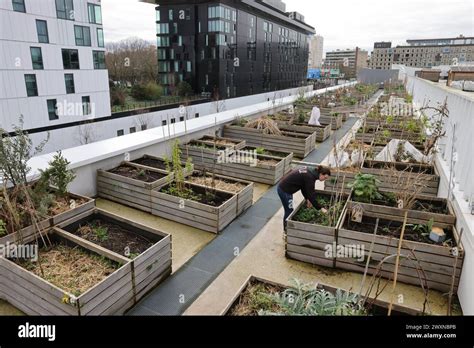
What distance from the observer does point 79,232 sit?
4.37m

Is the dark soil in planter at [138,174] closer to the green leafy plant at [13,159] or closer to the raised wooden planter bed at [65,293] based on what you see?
the green leafy plant at [13,159]

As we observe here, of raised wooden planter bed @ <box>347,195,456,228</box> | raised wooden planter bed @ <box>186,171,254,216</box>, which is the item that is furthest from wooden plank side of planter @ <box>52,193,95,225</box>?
raised wooden planter bed @ <box>347,195,456,228</box>

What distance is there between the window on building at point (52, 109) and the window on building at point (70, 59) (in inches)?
111

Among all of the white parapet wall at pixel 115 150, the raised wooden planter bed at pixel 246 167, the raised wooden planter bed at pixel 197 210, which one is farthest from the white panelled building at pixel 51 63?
the raised wooden planter bed at pixel 197 210

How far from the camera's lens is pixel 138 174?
20.3 ft

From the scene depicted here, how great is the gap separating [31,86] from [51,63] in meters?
2.37

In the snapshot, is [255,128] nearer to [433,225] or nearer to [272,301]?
[433,225]

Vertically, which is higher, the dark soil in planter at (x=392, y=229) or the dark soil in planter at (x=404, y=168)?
the dark soil in planter at (x=404, y=168)

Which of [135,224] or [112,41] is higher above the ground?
[112,41]

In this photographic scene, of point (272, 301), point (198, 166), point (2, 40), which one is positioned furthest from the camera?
point (2, 40)

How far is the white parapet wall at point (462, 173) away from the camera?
3465 mm

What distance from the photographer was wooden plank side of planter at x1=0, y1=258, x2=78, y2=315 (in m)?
3.05

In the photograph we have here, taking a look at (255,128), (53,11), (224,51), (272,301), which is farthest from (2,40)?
(272,301)

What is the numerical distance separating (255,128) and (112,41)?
64.1 m
